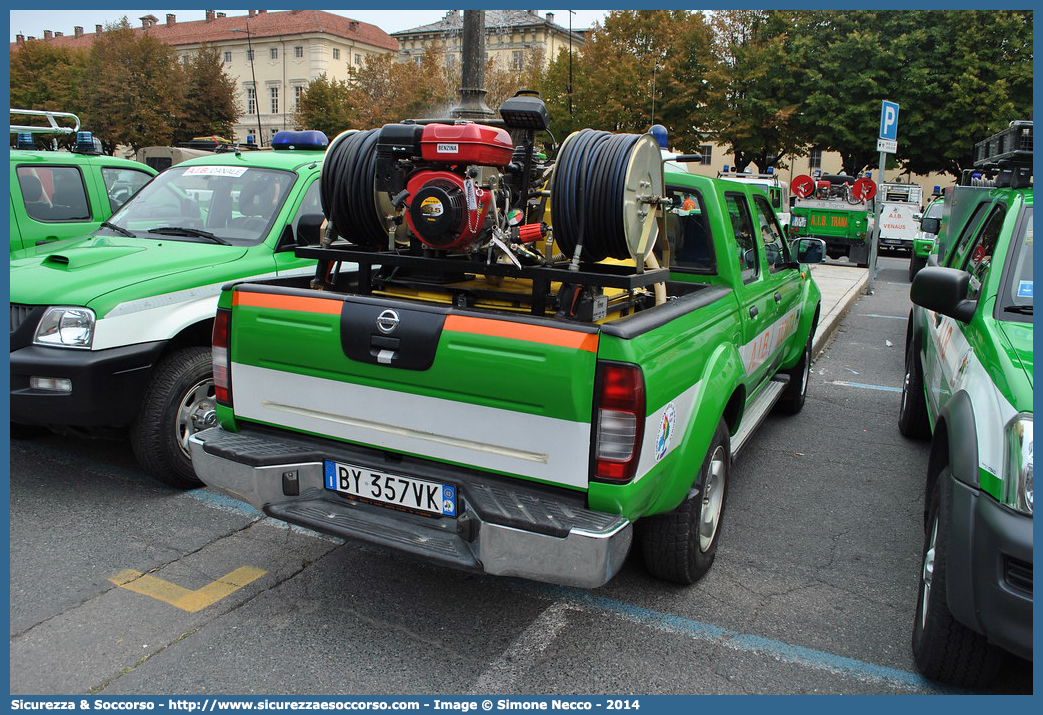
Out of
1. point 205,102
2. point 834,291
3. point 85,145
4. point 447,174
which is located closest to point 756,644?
point 447,174

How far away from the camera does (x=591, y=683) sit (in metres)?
2.99

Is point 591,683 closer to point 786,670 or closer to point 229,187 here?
point 786,670

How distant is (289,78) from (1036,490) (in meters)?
76.8

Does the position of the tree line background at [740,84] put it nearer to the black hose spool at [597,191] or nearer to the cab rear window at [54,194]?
the cab rear window at [54,194]

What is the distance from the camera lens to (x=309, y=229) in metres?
5.41

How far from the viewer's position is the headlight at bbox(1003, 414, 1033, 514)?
2504 mm

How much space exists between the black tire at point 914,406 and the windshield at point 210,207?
15.3 feet

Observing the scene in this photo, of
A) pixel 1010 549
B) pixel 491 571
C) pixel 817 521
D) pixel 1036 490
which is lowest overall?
pixel 817 521

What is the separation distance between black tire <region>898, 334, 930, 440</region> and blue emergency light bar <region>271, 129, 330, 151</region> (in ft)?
16.4

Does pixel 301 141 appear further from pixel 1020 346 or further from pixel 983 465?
pixel 983 465

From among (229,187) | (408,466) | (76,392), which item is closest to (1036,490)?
(408,466)

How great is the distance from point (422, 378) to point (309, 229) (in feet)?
9.06

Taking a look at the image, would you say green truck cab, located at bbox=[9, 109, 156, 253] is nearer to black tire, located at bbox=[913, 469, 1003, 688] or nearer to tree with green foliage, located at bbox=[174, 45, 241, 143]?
black tire, located at bbox=[913, 469, 1003, 688]

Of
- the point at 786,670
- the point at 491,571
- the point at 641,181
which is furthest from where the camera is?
the point at 641,181
